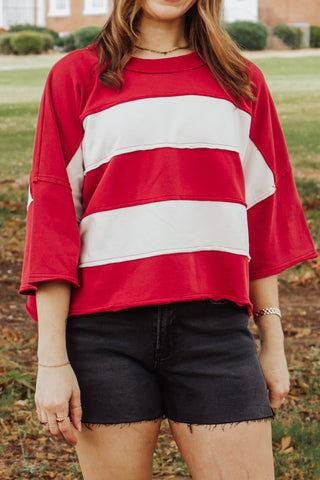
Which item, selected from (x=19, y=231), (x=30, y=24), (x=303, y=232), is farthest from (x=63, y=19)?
(x=303, y=232)

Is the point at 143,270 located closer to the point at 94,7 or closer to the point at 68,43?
the point at 68,43

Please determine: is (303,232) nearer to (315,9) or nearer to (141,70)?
(141,70)

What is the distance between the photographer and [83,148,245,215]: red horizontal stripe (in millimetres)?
1772

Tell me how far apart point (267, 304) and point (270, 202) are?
0.95 feet

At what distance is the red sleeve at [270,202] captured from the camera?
1.98 metres

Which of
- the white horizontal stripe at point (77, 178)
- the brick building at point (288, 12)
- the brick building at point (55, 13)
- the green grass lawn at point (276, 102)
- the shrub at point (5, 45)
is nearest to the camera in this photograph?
the white horizontal stripe at point (77, 178)

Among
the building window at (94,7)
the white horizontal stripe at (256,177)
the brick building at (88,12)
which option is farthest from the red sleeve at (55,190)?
the building window at (94,7)

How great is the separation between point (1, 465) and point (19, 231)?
13.5 ft

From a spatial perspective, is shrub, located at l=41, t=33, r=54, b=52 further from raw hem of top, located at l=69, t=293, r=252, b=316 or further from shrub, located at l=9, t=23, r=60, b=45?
raw hem of top, located at l=69, t=293, r=252, b=316

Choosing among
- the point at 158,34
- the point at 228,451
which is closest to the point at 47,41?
→ the point at 158,34

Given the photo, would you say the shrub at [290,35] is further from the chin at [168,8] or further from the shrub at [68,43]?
the chin at [168,8]

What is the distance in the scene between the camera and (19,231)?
7449 mm

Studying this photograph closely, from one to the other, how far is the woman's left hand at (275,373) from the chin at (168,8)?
0.94 m

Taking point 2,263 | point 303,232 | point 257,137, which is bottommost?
point 2,263
